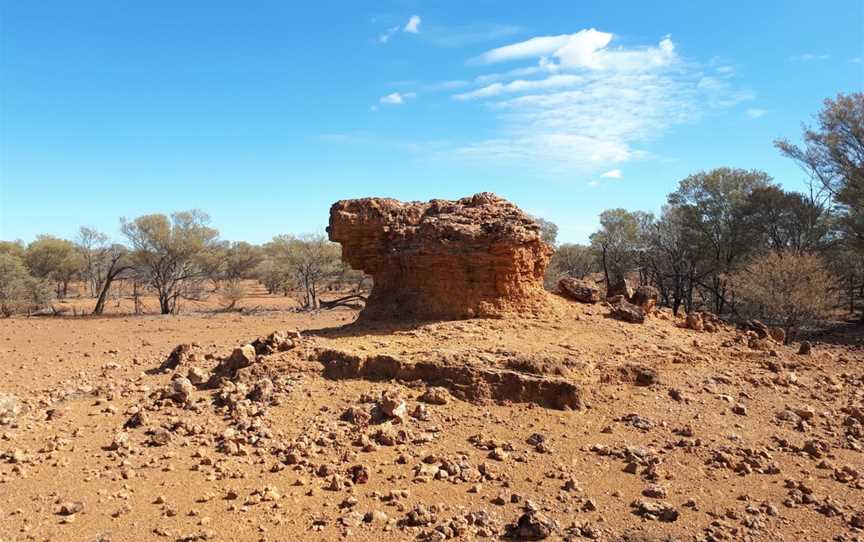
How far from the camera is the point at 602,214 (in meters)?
31.8

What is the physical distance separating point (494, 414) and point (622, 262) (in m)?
26.6

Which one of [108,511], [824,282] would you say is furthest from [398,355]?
[824,282]

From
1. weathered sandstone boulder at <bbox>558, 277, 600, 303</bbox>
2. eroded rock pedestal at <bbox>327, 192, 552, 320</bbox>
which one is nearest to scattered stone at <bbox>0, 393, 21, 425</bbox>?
eroded rock pedestal at <bbox>327, 192, 552, 320</bbox>

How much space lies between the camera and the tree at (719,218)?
26.5 metres

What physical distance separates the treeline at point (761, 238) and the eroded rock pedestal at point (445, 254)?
32.7 feet

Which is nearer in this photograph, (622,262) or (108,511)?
(108,511)

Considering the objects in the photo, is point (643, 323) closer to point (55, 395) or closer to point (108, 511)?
point (108, 511)

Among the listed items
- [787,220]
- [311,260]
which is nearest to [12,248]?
[311,260]

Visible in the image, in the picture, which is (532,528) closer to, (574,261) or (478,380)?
(478,380)

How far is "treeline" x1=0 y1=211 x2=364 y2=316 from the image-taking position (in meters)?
28.8

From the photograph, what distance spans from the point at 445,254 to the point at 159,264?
2584 centimetres

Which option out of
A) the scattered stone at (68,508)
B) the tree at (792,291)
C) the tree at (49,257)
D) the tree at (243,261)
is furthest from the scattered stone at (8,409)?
the tree at (243,261)

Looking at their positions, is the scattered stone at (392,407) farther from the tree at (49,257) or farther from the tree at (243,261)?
the tree at (243,261)

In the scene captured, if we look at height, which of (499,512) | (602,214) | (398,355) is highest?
(602,214)
